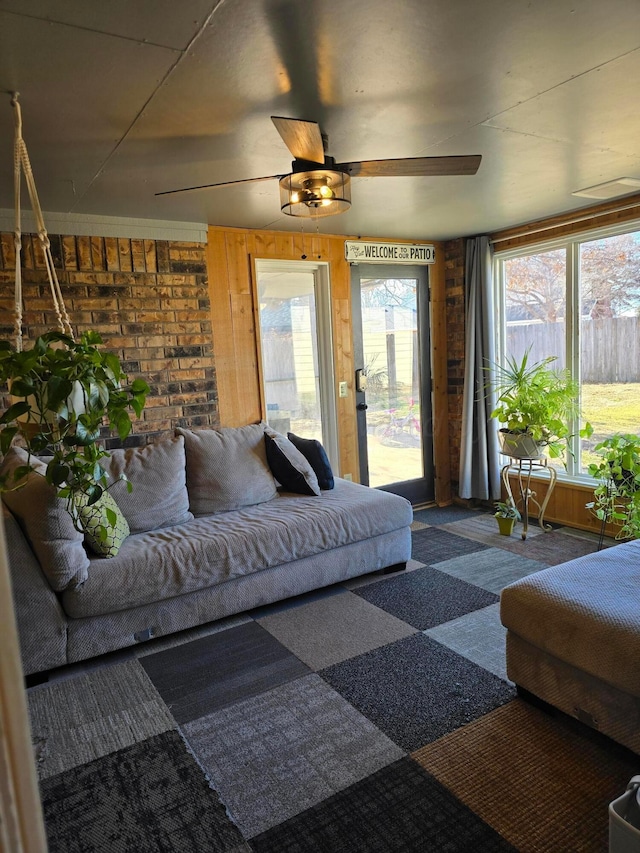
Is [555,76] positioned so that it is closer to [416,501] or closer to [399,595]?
[399,595]

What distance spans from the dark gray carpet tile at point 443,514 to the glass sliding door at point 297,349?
903mm

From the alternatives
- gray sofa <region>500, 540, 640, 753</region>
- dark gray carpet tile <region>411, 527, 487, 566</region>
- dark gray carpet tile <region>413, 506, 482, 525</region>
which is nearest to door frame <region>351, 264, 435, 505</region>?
dark gray carpet tile <region>413, 506, 482, 525</region>

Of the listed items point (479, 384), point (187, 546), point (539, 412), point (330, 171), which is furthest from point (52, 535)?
point (479, 384)

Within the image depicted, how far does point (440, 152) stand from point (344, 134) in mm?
569

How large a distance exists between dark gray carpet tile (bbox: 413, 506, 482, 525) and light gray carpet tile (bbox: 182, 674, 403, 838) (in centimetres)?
256

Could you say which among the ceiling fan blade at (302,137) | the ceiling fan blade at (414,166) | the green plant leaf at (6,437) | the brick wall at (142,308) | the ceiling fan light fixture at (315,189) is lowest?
the green plant leaf at (6,437)

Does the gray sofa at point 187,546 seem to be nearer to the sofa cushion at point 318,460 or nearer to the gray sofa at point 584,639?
the sofa cushion at point 318,460

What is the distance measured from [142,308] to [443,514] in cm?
294

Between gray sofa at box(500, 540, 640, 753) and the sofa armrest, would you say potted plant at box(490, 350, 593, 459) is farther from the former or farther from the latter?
the sofa armrest

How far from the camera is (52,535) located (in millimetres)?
2547

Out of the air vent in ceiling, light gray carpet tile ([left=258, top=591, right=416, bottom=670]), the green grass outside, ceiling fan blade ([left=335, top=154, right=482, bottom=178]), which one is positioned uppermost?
the air vent in ceiling

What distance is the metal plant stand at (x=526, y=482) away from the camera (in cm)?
428

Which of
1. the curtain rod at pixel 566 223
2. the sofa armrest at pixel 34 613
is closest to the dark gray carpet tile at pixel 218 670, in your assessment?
the sofa armrest at pixel 34 613

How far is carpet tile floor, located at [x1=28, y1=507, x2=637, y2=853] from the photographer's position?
1.70 meters
